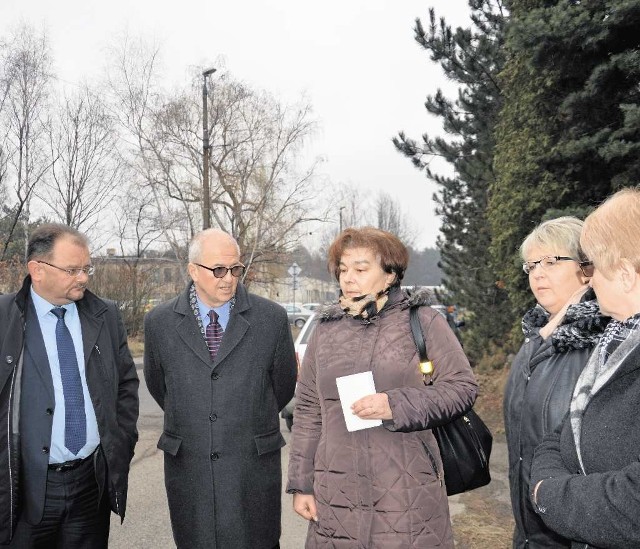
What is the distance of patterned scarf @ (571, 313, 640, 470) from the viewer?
1.48 m


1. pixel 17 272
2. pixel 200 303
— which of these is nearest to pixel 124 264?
pixel 17 272

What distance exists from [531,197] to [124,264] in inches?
646

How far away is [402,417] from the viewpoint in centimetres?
231

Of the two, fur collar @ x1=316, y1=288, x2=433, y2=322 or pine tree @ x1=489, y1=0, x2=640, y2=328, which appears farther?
pine tree @ x1=489, y1=0, x2=640, y2=328

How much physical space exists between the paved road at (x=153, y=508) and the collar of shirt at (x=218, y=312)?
201 centimetres

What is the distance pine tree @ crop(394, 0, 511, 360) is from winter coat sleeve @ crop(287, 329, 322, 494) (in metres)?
6.95

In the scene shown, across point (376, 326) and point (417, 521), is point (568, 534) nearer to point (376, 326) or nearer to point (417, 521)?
point (417, 521)

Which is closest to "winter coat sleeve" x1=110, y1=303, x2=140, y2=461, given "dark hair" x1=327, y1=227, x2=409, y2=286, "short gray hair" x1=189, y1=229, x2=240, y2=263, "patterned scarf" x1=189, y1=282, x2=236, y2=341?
"patterned scarf" x1=189, y1=282, x2=236, y2=341

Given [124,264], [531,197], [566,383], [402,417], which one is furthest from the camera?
[124,264]

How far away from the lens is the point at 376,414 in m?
2.34

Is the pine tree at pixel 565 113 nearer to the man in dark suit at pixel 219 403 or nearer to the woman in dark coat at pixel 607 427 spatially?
the man in dark suit at pixel 219 403

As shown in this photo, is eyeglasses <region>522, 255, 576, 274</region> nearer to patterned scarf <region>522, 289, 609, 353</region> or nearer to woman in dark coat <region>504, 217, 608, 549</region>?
woman in dark coat <region>504, 217, 608, 549</region>

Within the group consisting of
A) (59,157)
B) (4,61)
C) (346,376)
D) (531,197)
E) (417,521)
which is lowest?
(417,521)

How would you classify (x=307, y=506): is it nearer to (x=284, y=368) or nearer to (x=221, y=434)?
(x=221, y=434)
